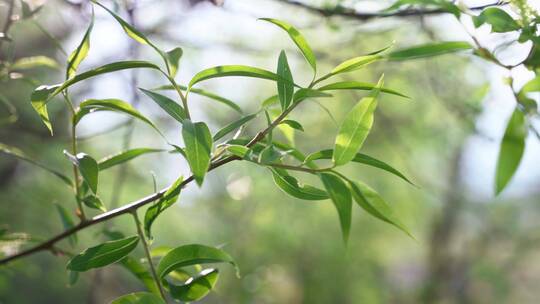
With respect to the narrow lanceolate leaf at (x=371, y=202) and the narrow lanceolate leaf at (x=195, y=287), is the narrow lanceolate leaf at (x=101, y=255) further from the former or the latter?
the narrow lanceolate leaf at (x=371, y=202)

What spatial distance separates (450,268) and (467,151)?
0.53 m

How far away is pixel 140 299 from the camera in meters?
0.37

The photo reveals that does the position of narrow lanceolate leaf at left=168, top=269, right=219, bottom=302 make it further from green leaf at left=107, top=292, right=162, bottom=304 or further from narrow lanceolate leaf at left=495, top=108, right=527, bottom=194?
narrow lanceolate leaf at left=495, top=108, right=527, bottom=194

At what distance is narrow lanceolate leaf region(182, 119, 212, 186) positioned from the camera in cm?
31

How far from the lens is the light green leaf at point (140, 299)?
36 cm

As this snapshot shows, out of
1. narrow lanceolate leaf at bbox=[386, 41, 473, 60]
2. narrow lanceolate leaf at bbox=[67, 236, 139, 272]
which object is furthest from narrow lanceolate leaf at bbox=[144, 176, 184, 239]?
narrow lanceolate leaf at bbox=[386, 41, 473, 60]

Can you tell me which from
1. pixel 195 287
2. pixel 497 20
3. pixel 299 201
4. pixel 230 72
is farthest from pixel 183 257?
pixel 299 201

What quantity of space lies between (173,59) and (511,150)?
0.22 meters

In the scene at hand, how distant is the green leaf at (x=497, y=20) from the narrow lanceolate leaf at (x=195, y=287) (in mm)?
227

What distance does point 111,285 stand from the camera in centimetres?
184

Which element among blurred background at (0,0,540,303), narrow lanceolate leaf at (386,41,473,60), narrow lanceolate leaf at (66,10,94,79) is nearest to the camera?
narrow lanceolate leaf at (386,41,473,60)

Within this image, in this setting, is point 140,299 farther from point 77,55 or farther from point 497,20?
point 497,20

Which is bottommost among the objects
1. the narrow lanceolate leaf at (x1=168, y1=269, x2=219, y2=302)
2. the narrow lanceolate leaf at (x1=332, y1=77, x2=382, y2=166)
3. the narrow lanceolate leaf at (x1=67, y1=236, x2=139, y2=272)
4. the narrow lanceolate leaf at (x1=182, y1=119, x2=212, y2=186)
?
the narrow lanceolate leaf at (x1=168, y1=269, x2=219, y2=302)

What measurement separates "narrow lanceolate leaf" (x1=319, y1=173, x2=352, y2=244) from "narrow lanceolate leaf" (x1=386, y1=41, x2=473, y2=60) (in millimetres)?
81
